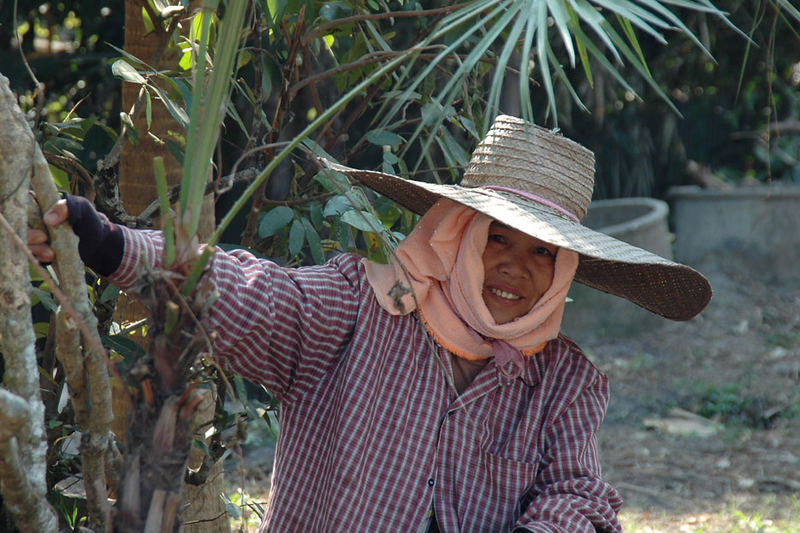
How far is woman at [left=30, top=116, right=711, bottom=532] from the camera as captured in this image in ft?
5.58

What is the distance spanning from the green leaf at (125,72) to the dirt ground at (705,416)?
2.19 meters

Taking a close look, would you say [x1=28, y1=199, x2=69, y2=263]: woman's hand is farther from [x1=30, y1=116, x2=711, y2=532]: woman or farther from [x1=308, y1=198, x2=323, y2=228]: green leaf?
[x1=308, y1=198, x2=323, y2=228]: green leaf

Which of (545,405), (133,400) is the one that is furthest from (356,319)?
(133,400)

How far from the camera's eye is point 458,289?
69.1 inches

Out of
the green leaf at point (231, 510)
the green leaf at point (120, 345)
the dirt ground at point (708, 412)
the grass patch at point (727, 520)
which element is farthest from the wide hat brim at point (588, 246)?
the dirt ground at point (708, 412)

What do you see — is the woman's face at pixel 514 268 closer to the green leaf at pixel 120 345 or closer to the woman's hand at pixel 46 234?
the green leaf at pixel 120 345

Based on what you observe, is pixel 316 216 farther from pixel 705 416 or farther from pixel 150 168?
pixel 705 416

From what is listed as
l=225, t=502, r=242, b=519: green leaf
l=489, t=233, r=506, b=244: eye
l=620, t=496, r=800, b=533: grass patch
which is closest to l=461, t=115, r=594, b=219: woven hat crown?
l=489, t=233, r=506, b=244: eye

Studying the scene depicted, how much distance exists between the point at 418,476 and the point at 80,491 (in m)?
0.88

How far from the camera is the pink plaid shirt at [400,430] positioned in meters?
1.70

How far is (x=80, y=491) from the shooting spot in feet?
7.09

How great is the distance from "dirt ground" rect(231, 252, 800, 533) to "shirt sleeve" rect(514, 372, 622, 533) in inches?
63.7

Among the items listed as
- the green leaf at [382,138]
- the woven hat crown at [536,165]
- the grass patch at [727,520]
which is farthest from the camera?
the grass patch at [727,520]

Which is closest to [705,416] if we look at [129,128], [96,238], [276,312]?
[276,312]
